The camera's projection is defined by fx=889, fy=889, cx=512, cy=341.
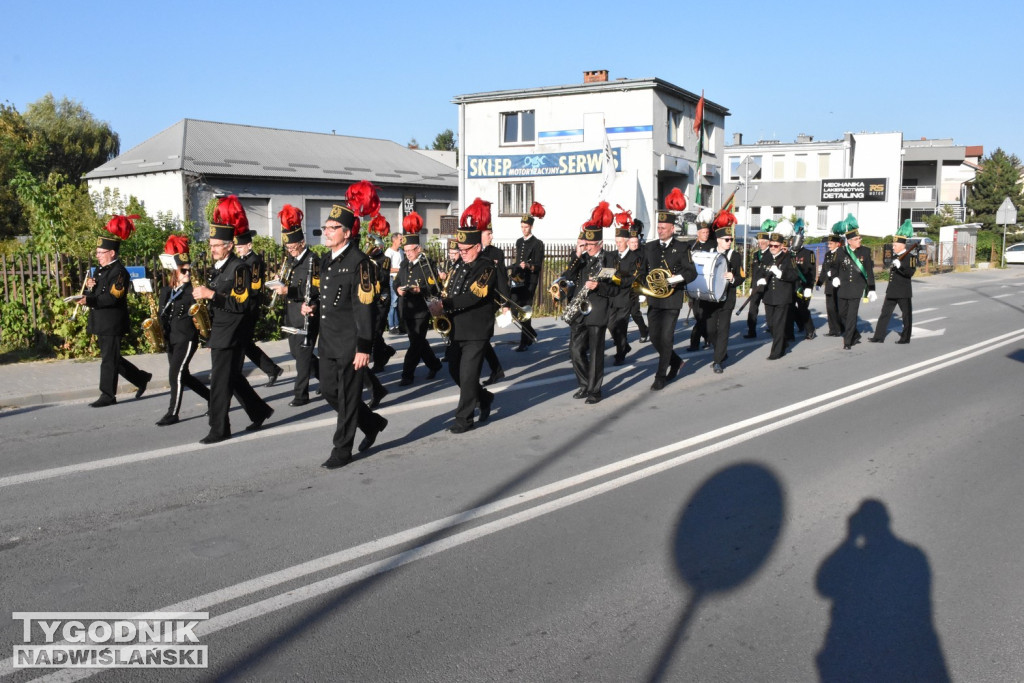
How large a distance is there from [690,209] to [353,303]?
98.3 feet

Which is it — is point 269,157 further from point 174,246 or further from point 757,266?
point 174,246

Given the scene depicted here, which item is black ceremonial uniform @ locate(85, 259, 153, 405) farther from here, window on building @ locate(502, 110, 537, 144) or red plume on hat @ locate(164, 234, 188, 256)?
window on building @ locate(502, 110, 537, 144)

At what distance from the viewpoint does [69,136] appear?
5278 cm

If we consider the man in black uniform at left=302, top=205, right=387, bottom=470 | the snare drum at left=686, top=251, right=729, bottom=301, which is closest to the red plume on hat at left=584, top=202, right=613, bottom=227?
the snare drum at left=686, top=251, right=729, bottom=301

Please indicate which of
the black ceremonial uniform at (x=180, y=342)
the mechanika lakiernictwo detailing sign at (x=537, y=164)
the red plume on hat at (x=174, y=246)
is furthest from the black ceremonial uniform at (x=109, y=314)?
the mechanika lakiernictwo detailing sign at (x=537, y=164)

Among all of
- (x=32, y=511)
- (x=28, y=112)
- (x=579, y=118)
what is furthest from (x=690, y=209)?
(x=28, y=112)

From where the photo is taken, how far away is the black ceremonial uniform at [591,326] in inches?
362

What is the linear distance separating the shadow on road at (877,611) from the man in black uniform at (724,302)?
6.30 m

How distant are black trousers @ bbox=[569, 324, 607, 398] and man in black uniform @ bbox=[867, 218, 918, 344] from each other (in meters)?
6.99

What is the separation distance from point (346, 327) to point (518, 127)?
2978cm

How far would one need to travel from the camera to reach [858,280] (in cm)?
1405

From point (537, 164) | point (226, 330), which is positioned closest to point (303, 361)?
point (226, 330)


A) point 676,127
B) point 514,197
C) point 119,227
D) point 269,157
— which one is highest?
point 676,127

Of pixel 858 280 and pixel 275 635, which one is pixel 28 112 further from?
pixel 275 635
